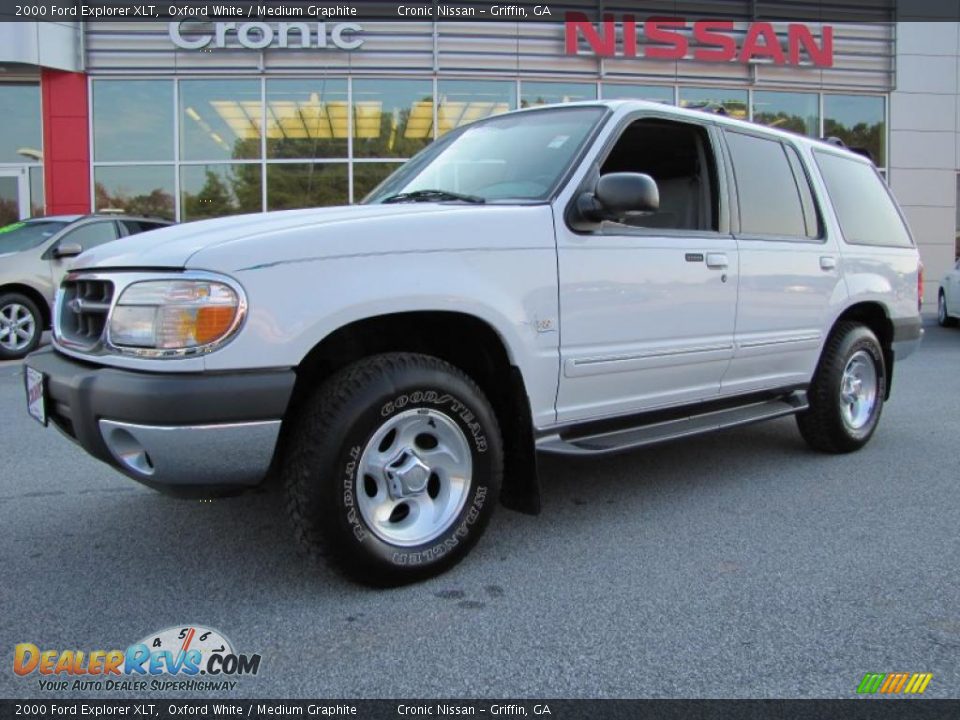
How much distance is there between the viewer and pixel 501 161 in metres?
3.74

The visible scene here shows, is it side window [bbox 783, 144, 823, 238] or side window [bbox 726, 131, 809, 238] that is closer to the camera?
side window [bbox 726, 131, 809, 238]

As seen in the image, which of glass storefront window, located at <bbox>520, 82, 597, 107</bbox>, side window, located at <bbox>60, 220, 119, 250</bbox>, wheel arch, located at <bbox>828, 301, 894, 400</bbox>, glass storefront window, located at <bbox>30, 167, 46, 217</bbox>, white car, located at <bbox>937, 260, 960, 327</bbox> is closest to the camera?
wheel arch, located at <bbox>828, 301, 894, 400</bbox>

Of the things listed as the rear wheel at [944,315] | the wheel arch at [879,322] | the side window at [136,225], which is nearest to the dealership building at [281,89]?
the side window at [136,225]

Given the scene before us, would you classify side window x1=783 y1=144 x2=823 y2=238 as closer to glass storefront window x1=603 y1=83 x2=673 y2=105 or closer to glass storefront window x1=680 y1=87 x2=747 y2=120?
glass storefront window x1=603 y1=83 x2=673 y2=105

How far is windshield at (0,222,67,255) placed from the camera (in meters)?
9.33

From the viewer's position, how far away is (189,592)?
2.92 m

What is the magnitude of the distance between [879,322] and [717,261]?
210 centimetres

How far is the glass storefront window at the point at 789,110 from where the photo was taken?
17.2m

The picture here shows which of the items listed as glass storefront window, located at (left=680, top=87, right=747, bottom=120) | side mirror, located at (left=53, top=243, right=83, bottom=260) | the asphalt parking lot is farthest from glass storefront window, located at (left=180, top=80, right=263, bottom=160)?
the asphalt parking lot

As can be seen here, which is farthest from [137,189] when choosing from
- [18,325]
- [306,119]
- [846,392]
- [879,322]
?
[846,392]

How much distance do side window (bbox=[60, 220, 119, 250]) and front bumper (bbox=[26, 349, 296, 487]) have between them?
7.77m

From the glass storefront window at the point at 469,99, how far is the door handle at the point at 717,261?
491 inches

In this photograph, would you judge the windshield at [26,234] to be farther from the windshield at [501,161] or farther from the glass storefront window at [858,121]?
the glass storefront window at [858,121]

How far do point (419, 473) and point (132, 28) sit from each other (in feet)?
49.1
